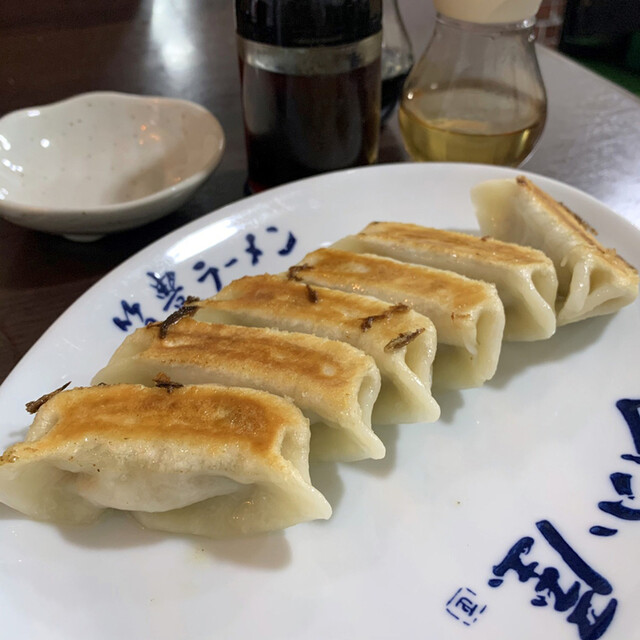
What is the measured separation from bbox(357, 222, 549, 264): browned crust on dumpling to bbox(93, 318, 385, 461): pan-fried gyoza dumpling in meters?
0.47

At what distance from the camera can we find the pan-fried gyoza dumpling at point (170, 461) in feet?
3.61

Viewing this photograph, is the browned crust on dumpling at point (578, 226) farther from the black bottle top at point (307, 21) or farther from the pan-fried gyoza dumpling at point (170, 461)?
the pan-fried gyoza dumpling at point (170, 461)

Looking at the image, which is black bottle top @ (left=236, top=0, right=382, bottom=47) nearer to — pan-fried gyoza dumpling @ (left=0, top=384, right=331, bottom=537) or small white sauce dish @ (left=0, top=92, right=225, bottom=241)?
small white sauce dish @ (left=0, top=92, right=225, bottom=241)

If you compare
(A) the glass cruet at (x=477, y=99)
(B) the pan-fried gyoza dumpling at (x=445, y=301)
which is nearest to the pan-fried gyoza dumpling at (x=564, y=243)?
(B) the pan-fried gyoza dumpling at (x=445, y=301)

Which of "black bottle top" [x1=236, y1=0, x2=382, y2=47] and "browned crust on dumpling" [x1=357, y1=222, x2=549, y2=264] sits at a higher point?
"black bottle top" [x1=236, y1=0, x2=382, y2=47]

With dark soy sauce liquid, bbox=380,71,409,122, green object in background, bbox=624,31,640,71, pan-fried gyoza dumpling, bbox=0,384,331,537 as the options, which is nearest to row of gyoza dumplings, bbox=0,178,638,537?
pan-fried gyoza dumpling, bbox=0,384,331,537

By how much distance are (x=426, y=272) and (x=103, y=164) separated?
1507mm

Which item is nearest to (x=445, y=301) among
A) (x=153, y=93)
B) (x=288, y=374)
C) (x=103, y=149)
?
(x=288, y=374)

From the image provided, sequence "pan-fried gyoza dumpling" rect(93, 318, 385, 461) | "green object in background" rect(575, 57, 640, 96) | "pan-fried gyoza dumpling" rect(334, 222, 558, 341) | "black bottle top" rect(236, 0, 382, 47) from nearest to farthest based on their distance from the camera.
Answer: "pan-fried gyoza dumpling" rect(93, 318, 385, 461) → "pan-fried gyoza dumpling" rect(334, 222, 558, 341) → "black bottle top" rect(236, 0, 382, 47) → "green object in background" rect(575, 57, 640, 96)

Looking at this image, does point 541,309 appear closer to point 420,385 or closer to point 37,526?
point 420,385

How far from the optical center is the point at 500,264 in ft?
4.92

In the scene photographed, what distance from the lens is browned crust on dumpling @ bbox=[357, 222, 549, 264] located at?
5.03ft

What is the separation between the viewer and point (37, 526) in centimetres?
115

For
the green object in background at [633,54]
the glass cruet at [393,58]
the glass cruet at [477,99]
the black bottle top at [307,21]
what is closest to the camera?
the black bottle top at [307,21]
